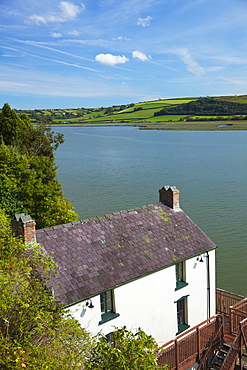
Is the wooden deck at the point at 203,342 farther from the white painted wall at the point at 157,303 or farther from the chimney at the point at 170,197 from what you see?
the chimney at the point at 170,197

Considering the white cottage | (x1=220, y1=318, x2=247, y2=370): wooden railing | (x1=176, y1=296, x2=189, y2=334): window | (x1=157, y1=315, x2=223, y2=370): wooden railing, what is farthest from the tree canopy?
(x1=220, y1=318, x2=247, y2=370): wooden railing

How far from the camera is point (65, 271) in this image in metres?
15.1

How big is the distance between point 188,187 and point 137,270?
123ft

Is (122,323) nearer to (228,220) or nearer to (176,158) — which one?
(228,220)

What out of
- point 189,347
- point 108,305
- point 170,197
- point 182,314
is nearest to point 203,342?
point 189,347

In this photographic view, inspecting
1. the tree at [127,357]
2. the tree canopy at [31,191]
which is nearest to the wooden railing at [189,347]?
the tree at [127,357]

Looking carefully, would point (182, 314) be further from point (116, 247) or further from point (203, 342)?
point (116, 247)

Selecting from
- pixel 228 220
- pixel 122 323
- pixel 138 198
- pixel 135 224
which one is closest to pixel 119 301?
pixel 122 323

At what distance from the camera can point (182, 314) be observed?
1878 cm

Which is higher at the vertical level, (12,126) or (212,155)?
(12,126)

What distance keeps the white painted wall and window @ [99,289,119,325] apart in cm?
20

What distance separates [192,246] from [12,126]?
3014 centimetres

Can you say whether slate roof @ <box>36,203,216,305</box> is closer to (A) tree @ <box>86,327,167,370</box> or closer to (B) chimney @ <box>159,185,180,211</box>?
(B) chimney @ <box>159,185,180,211</box>

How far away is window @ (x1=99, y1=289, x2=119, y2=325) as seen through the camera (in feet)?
50.8
